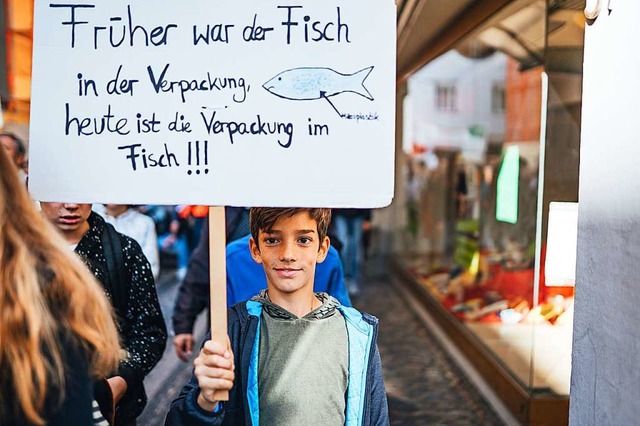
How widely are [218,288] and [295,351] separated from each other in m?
0.33

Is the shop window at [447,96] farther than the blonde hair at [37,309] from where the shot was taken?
Yes

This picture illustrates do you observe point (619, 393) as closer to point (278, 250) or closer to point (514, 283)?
point (278, 250)

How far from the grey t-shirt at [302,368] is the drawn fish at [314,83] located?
2.02 feet

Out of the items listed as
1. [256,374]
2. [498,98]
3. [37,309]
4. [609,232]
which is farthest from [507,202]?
[37,309]

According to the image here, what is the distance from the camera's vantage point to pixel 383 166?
1.91 m

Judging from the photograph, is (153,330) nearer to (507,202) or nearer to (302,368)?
(302,368)

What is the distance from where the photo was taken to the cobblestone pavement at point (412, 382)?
5.08 metres

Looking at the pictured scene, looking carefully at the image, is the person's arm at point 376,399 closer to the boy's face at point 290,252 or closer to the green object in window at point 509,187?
the boy's face at point 290,252

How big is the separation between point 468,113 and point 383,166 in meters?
7.40

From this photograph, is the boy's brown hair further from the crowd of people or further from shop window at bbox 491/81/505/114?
shop window at bbox 491/81/505/114

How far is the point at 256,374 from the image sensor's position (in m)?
1.95

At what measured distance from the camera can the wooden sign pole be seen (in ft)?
5.84

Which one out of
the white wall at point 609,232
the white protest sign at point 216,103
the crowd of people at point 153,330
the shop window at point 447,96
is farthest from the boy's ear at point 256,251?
the shop window at point 447,96

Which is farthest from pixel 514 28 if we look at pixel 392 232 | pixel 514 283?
pixel 392 232
